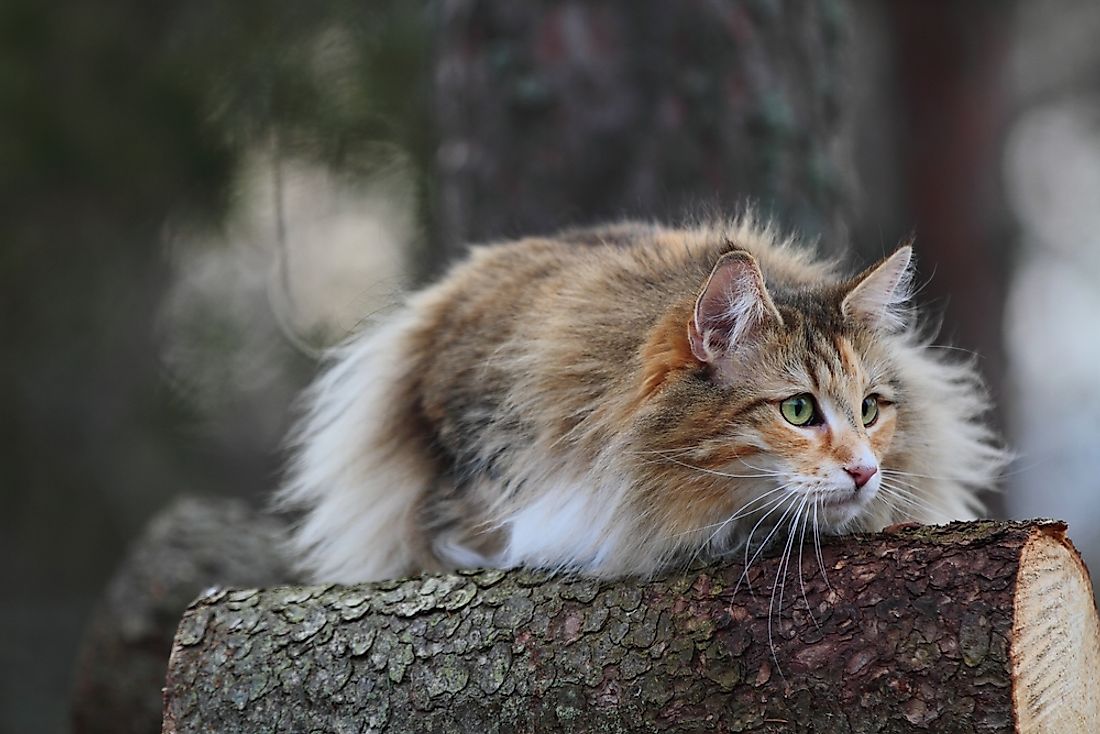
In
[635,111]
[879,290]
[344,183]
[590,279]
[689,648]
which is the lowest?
[689,648]

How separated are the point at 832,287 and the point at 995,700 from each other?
1188 mm

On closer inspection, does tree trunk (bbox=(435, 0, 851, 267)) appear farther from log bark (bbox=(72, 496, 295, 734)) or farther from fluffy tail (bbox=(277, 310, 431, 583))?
log bark (bbox=(72, 496, 295, 734))

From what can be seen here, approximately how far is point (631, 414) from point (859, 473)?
59cm

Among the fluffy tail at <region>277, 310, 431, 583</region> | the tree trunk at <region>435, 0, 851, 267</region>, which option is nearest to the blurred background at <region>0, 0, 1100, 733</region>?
the tree trunk at <region>435, 0, 851, 267</region>

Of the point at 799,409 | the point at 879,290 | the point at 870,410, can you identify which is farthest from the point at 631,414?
the point at 879,290

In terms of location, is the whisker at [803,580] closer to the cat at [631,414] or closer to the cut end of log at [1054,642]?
the cat at [631,414]

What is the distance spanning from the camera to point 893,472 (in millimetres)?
3133

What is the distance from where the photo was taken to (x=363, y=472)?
12.7 ft

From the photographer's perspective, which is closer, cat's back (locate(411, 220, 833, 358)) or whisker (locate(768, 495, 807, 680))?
whisker (locate(768, 495, 807, 680))

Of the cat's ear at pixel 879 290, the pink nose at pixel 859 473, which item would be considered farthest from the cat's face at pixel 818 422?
the cat's ear at pixel 879 290

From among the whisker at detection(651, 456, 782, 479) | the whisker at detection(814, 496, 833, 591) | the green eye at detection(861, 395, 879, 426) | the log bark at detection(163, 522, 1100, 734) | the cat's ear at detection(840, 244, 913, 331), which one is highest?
the cat's ear at detection(840, 244, 913, 331)

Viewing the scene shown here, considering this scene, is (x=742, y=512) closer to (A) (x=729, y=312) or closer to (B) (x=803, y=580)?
(B) (x=803, y=580)

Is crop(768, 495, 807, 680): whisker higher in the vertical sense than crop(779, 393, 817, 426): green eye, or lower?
lower

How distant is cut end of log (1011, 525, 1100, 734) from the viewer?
7.58ft
